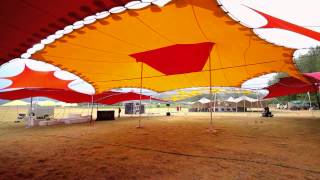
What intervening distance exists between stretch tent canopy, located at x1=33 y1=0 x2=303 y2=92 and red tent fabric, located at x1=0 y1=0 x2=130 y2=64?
1.21 metres

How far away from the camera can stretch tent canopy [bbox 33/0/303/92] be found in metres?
5.48

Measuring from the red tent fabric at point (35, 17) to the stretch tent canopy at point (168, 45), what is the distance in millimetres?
1206

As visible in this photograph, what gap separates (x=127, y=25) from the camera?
606cm

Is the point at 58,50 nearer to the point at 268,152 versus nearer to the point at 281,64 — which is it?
the point at 268,152

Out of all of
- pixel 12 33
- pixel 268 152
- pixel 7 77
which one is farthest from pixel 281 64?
pixel 7 77

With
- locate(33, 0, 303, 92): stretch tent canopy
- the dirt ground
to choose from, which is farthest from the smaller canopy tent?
the dirt ground

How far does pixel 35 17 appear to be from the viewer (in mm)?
3891

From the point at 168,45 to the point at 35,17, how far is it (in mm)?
4868

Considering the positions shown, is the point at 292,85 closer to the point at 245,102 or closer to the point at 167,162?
the point at 167,162

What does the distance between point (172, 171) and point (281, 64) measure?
858 centimetres

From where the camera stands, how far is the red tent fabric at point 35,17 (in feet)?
11.0

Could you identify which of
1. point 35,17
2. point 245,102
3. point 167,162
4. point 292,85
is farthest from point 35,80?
point 245,102

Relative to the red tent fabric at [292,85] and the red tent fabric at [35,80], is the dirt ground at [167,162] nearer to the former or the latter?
the red tent fabric at [35,80]

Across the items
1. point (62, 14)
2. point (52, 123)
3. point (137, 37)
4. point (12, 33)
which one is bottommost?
point (52, 123)
